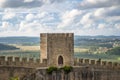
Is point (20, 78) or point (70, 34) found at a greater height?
point (70, 34)

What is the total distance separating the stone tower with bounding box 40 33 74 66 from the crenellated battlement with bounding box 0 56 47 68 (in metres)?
0.98

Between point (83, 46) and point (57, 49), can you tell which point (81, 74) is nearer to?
point (57, 49)

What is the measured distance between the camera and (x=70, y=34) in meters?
41.3

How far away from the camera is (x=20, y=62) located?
38406mm

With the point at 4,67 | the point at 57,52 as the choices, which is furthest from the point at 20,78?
the point at 57,52

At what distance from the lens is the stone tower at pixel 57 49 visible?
1601 inches

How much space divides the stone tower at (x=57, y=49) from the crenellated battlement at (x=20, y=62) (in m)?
0.98

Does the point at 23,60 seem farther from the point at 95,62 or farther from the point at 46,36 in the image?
the point at 95,62

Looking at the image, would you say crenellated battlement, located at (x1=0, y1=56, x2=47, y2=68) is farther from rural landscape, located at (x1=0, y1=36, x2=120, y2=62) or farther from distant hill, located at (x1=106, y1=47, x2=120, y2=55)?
distant hill, located at (x1=106, y1=47, x2=120, y2=55)

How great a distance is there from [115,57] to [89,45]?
30482 mm

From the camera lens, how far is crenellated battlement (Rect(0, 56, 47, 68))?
1468 inches

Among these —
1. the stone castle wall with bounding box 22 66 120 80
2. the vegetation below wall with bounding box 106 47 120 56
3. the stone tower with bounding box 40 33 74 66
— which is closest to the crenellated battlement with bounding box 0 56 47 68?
the stone tower with bounding box 40 33 74 66

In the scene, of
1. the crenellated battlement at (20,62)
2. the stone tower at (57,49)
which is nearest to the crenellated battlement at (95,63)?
the stone tower at (57,49)

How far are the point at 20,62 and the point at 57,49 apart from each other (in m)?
3.79
